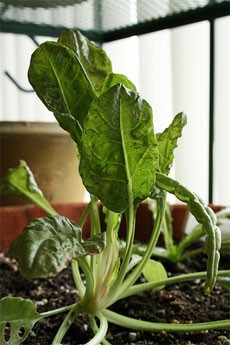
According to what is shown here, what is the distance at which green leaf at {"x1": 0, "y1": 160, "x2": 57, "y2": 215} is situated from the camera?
684mm

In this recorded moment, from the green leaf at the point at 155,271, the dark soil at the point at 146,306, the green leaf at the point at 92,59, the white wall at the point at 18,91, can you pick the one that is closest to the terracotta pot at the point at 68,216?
the dark soil at the point at 146,306

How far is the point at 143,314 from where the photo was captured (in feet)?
1.95

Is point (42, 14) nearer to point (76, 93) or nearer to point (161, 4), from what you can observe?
point (161, 4)

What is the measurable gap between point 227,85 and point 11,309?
734 millimetres

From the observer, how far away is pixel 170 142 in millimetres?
539

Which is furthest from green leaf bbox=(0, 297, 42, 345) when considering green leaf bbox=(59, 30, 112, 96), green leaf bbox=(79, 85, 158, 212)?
green leaf bbox=(59, 30, 112, 96)

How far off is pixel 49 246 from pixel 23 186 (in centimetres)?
33

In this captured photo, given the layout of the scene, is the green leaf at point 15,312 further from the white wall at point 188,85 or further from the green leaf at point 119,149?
the white wall at point 188,85

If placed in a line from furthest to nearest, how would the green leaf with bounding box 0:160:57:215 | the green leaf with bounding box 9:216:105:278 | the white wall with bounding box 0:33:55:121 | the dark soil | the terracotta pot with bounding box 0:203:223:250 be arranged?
the white wall with bounding box 0:33:55:121 < the terracotta pot with bounding box 0:203:223:250 < the green leaf with bounding box 0:160:57:215 < the dark soil < the green leaf with bounding box 9:216:105:278

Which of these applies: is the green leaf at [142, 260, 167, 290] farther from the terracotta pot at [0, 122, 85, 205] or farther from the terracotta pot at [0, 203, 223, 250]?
the terracotta pot at [0, 122, 85, 205]

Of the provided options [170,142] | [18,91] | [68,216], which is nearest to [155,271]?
[170,142]

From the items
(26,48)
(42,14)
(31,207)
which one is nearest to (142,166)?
(31,207)

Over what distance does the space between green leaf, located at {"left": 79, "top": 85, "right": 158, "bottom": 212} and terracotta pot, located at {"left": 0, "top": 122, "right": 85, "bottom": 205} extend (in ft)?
1.98

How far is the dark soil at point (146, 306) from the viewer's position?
1.69 feet
